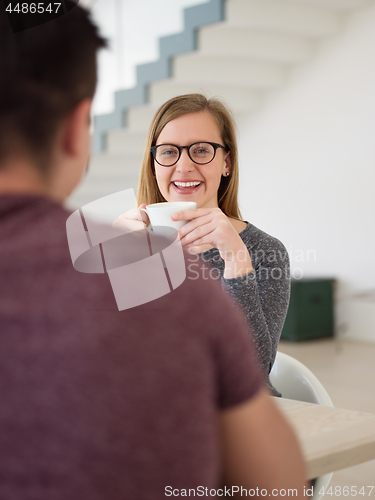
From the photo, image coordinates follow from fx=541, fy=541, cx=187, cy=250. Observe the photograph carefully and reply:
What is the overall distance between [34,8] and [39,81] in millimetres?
78

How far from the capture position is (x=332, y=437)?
83 centimetres

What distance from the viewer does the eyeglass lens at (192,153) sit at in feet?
5.44

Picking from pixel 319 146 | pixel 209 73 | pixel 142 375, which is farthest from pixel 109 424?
pixel 319 146

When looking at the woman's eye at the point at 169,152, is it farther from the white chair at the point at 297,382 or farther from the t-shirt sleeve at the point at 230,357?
the t-shirt sleeve at the point at 230,357

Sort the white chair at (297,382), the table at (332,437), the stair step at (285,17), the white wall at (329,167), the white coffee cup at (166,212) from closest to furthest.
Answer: the table at (332,437), the white coffee cup at (166,212), the white chair at (297,382), the stair step at (285,17), the white wall at (329,167)

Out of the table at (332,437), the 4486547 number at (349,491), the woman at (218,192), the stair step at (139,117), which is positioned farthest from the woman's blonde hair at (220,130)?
the stair step at (139,117)

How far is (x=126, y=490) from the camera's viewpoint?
45cm

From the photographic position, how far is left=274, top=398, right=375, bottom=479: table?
771 mm

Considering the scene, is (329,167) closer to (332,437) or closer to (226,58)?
(226,58)

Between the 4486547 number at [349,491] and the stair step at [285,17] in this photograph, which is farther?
the stair step at [285,17]

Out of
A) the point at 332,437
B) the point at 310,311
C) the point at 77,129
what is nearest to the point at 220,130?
the point at 332,437

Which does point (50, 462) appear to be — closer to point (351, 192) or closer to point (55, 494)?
point (55, 494)

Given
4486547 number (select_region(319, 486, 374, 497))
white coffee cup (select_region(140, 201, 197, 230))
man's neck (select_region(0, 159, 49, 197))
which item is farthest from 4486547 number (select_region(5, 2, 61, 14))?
4486547 number (select_region(319, 486, 374, 497))

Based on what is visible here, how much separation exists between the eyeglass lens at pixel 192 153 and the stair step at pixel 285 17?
2619 millimetres
